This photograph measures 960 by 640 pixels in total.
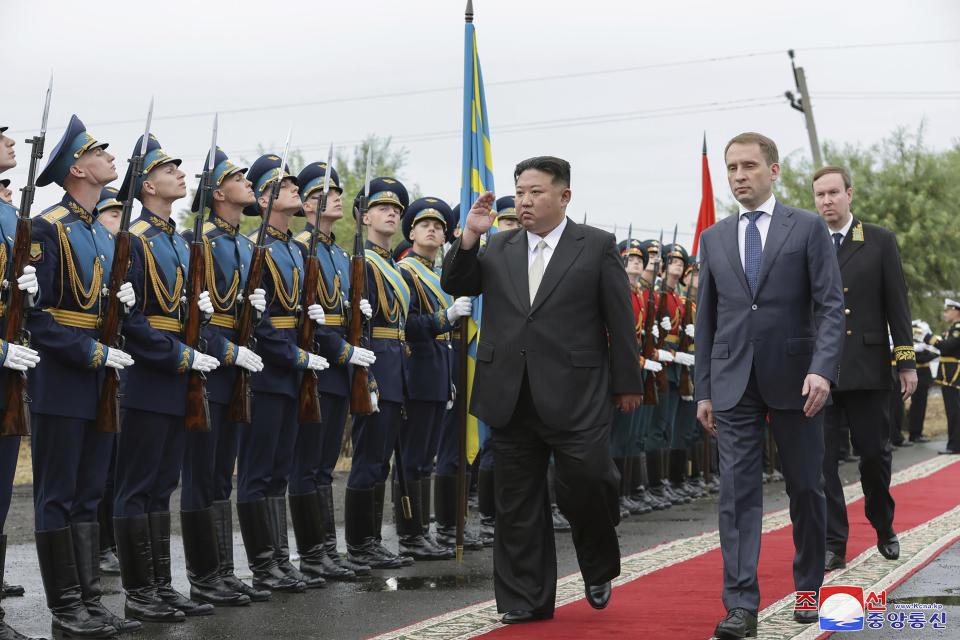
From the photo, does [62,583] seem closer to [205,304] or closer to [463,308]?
[205,304]

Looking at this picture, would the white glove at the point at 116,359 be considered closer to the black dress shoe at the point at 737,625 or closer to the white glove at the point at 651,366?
the black dress shoe at the point at 737,625

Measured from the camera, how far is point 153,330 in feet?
20.8

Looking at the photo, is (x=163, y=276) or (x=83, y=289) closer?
(x=83, y=289)

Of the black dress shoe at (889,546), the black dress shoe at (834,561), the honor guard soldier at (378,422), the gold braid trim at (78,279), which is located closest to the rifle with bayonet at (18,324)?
the gold braid trim at (78,279)

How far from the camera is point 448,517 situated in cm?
931

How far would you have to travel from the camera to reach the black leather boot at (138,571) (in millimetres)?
6364

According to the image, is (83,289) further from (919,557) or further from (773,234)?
(919,557)

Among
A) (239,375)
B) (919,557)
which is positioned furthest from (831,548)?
(239,375)

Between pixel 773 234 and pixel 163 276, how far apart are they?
2895 mm

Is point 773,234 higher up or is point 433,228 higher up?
point 433,228

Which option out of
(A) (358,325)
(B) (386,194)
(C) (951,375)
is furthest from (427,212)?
(C) (951,375)

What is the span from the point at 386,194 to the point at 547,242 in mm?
2549

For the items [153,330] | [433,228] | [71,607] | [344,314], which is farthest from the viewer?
[433,228]

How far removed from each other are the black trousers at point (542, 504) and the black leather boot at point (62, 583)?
5.83 feet
